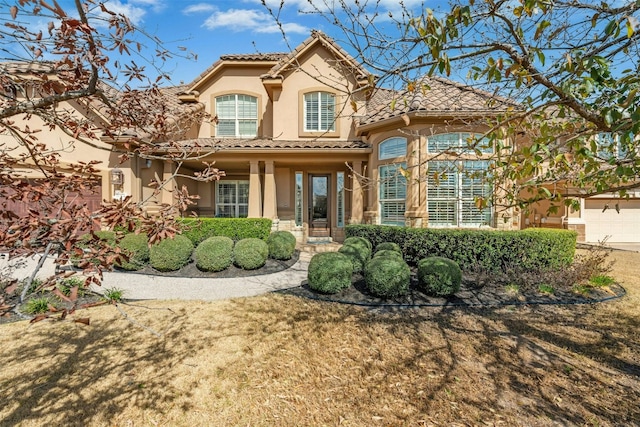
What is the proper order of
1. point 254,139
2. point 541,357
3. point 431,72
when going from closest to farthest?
point 431,72 → point 541,357 → point 254,139

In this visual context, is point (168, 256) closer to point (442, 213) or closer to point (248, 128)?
point (248, 128)

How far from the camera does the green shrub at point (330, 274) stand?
6.05 m

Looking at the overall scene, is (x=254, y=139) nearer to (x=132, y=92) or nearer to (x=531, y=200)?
(x=132, y=92)

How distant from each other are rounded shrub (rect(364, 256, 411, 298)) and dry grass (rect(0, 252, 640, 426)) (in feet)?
2.01

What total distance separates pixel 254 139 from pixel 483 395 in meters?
11.9

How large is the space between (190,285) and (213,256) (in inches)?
42.6

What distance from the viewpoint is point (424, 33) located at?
98.2 inches

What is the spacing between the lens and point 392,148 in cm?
1016

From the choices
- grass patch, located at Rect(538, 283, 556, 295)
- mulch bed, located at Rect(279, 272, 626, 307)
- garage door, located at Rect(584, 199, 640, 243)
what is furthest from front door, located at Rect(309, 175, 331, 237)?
garage door, located at Rect(584, 199, 640, 243)

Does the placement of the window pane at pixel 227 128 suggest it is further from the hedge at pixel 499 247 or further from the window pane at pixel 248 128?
the hedge at pixel 499 247

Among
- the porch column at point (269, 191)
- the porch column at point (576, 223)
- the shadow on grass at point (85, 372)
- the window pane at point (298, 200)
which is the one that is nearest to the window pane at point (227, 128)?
the porch column at point (269, 191)

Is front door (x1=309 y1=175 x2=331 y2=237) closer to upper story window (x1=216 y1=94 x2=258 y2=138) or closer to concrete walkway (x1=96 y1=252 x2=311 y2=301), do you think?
upper story window (x1=216 y1=94 x2=258 y2=138)

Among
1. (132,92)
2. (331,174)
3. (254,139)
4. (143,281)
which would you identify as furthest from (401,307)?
(254,139)

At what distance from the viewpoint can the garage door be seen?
1495 centimetres
